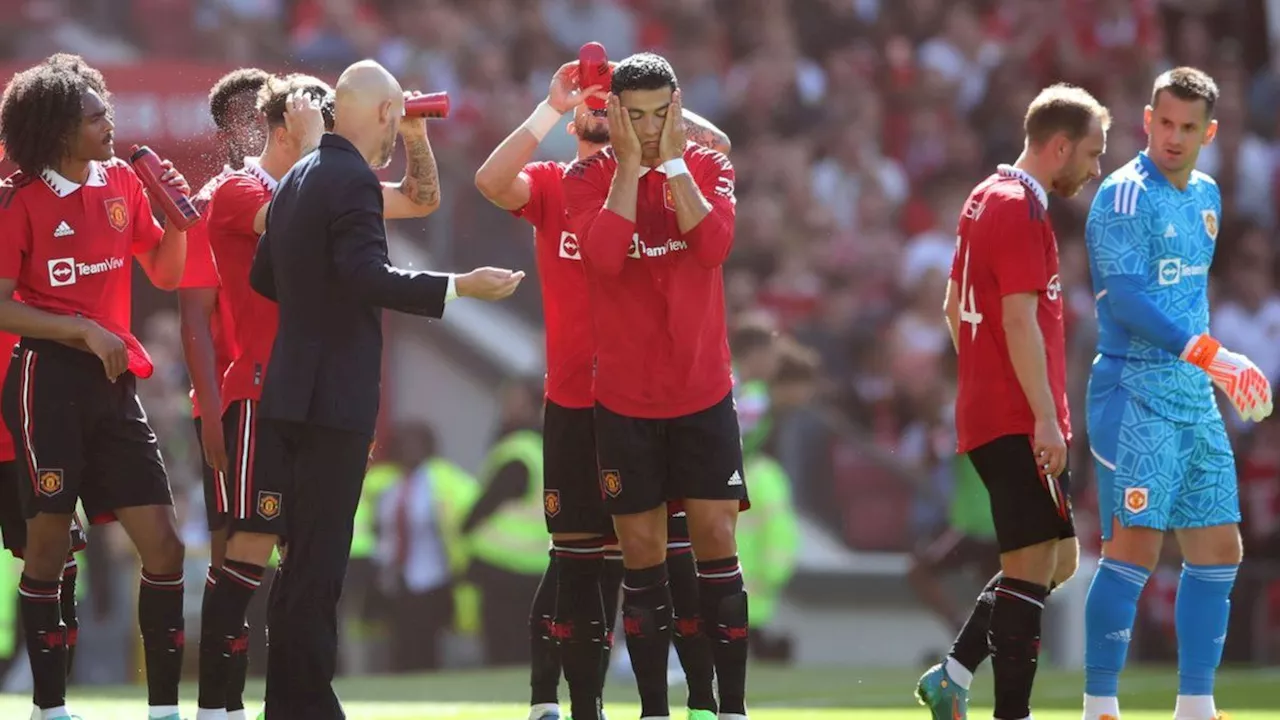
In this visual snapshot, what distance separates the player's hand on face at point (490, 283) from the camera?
6.40m

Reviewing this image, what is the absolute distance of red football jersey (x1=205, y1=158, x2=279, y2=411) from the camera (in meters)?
7.70

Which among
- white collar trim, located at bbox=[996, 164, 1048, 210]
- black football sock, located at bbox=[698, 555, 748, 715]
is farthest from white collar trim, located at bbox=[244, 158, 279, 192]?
white collar trim, located at bbox=[996, 164, 1048, 210]

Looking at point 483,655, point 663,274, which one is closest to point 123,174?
point 663,274

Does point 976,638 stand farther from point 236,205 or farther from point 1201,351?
point 236,205

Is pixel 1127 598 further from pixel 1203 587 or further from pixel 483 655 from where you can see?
pixel 483 655

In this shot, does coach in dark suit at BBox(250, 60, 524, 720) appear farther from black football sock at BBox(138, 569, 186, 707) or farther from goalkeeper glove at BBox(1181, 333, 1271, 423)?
goalkeeper glove at BBox(1181, 333, 1271, 423)

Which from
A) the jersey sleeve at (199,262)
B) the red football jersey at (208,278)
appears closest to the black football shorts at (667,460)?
the red football jersey at (208,278)

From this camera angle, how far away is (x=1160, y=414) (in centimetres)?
776

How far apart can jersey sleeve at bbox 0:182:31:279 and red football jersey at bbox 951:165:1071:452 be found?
3.33 m

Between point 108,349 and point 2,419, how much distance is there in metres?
0.83

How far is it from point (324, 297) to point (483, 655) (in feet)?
26.8

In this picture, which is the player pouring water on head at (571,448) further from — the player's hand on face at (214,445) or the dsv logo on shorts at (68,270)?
the dsv logo on shorts at (68,270)

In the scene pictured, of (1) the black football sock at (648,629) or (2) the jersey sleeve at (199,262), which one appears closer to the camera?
(1) the black football sock at (648,629)

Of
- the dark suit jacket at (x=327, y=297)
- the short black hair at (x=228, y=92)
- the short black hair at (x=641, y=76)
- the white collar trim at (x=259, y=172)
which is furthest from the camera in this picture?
the short black hair at (x=228, y=92)
